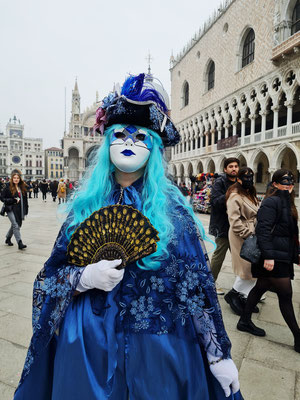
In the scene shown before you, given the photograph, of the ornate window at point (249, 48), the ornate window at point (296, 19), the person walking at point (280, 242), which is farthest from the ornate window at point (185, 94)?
the person walking at point (280, 242)

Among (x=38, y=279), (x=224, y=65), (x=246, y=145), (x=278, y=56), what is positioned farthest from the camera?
(x=224, y=65)

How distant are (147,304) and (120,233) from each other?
352 mm

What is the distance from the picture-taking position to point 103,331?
117 centimetres

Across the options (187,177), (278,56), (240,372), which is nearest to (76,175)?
(187,177)

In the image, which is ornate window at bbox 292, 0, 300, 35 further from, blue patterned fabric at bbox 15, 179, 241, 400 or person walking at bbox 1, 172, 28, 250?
blue patterned fabric at bbox 15, 179, 241, 400

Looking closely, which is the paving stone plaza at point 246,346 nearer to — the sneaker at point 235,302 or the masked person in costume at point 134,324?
the sneaker at point 235,302

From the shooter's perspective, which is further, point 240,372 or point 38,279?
point 240,372

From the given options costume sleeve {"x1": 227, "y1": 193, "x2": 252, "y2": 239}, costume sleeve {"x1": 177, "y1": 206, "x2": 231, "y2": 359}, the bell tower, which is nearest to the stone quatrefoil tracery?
costume sleeve {"x1": 227, "y1": 193, "x2": 252, "y2": 239}

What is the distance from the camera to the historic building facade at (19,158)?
91125mm

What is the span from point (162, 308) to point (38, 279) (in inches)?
23.0

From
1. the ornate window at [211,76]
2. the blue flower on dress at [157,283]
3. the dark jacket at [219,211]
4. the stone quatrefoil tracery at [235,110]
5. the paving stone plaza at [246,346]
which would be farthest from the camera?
the ornate window at [211,76]

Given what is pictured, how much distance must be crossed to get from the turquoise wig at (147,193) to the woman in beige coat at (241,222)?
5.64 feet

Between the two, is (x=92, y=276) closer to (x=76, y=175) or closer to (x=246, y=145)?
(x=246, y=145)

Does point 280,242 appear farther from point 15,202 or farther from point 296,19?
point 296,19
